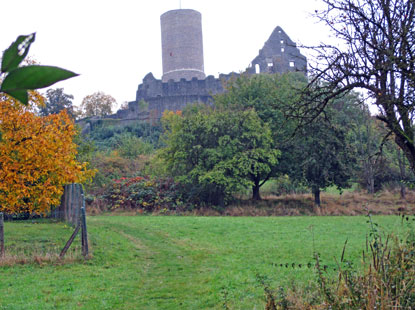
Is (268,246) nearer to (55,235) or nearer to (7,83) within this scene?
(55,235)

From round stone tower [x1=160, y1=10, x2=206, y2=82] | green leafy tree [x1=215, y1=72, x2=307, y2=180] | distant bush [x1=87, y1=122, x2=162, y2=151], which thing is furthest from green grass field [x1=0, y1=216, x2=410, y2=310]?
round stone tower [x1=160, y1=10, x2=206, y2=82]

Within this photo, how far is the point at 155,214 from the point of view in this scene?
23.0m

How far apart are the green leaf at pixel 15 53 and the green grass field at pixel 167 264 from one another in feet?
15.2

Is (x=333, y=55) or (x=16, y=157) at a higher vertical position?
(x=333, y=55)

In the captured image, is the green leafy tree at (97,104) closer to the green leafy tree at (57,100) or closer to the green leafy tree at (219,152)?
the green leafy tree at (57,100)

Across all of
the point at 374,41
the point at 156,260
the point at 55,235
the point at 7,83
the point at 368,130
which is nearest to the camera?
the point at 7,83

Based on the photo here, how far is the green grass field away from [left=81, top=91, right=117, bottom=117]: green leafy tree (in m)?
38.2

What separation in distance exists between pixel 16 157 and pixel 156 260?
4514mm

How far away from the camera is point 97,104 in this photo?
176ft

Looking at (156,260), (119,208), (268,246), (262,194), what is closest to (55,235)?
(156,260)

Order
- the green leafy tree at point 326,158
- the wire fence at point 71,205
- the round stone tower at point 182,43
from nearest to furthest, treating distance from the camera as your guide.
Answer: the wire fence at point 71,205
the green leafy tree at point 326,158
the round stone tower at point 182,43

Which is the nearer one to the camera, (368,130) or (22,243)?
(22,243)

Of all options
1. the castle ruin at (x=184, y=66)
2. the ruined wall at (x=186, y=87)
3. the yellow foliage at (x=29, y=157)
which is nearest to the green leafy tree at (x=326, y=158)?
the yellow foliage at (x=29, y=157)

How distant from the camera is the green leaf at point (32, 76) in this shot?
65 cm
